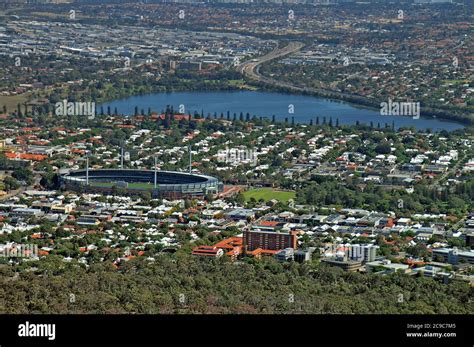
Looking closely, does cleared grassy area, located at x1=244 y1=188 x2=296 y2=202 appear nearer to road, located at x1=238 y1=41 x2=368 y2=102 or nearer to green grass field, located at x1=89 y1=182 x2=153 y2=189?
green grass field, located at x1=89 y1=182 x2=153 y2=189

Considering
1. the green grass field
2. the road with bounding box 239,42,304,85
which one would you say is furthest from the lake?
the green grass field

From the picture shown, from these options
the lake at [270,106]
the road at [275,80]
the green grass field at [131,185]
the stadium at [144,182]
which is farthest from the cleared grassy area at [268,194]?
the road at [275,80]

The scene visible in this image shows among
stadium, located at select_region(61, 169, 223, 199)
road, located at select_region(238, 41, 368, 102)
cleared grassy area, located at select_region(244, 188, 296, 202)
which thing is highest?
road, located at select_region(238, 41, 368, 102)

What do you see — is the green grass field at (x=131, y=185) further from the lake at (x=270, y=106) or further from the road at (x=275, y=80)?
the road at (x=275, y=80)

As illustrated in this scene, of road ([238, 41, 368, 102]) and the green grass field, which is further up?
road ([238, 41, 368, 102])

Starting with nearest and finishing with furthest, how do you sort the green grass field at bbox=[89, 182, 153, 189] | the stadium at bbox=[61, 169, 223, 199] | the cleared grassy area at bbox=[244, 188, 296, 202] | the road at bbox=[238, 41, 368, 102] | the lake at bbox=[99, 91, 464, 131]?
the cleared grassy area at bbox=[244, 188, 296, 202], the stadium at bbox=[61, 169, 223, 199], the green grass field at bbox=[89, 182, 153, 189], the lake at bbox=[99, 91, 464, 131], the road at bbox=[238, 41, 368, 102]

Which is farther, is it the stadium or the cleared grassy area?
the stadium
